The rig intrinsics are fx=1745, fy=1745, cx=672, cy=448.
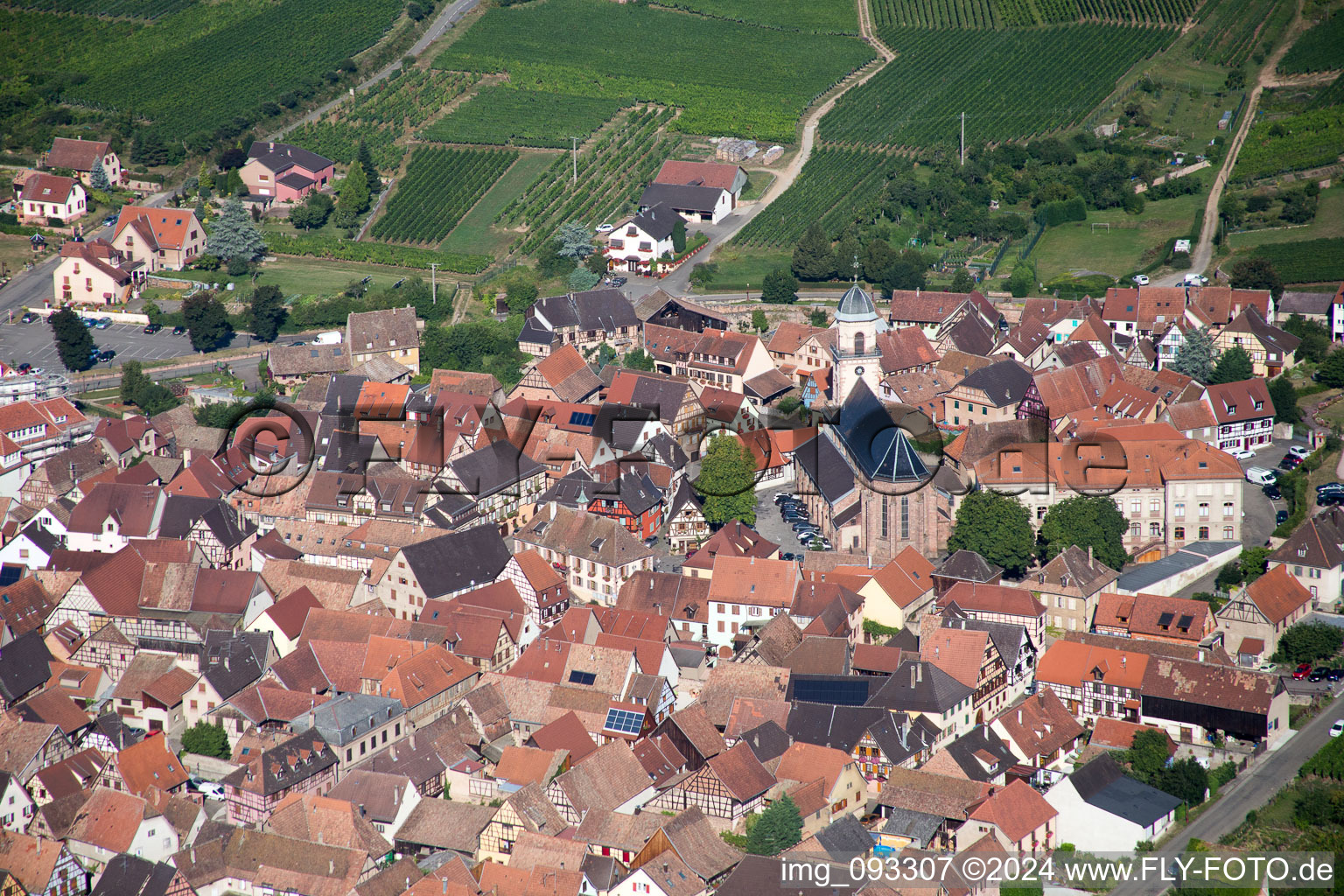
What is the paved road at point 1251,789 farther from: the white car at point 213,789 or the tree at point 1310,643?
the white car at point 213,789

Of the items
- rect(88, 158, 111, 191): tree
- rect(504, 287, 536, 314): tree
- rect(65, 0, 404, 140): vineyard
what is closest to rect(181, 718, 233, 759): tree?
rect(504, 287, 536, 314): tree

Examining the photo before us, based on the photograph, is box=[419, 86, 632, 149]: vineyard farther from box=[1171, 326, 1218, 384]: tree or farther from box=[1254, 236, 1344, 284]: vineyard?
box=[1171, 326, 1218, 384]: tree

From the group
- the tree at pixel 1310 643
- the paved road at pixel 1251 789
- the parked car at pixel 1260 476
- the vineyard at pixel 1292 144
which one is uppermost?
the vineyard at pixel 1292 144

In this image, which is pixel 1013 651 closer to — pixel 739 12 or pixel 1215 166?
pixel 1215 166

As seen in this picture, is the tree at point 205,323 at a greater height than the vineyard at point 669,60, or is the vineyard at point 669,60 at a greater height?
the vineyard at point 669,60

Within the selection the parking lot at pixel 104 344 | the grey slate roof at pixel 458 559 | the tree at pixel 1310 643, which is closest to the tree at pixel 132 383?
the parking lot at pixel 104 344

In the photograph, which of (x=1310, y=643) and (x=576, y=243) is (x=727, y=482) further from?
(x=576, y=243)
